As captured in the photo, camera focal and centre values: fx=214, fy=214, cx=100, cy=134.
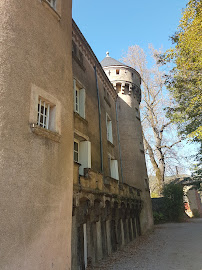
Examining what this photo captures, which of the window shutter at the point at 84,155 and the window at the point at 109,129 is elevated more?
the window at the point at 109,129

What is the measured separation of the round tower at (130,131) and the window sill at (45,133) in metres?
12.7

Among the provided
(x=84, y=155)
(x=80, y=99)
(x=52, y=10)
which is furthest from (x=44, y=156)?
(x=80, y=99)

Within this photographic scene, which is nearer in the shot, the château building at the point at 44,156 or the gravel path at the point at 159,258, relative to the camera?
the château building at the point at 44,156

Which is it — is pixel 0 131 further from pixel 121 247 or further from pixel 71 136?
pixel 121 247

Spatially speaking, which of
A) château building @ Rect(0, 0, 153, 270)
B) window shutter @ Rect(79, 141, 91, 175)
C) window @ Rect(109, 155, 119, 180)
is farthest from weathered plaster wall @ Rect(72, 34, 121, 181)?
window shutter @ Rect(79, 141, 91, 175)

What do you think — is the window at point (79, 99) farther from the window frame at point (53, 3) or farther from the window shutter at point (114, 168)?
the window shutter at point (114, 168)

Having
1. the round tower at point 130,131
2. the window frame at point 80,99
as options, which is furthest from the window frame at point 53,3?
the round tower at point 130,131

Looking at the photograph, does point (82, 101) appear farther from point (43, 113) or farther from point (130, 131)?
point (130, 131)

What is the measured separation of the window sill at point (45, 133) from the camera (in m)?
5.49

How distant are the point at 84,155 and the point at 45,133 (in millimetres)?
4688

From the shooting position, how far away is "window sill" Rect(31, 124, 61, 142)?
549 cm

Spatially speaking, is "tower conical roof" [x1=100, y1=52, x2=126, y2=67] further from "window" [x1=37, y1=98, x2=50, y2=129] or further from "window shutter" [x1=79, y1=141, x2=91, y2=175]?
"window" [x1=37, y1=98, x2=50, y2=129]

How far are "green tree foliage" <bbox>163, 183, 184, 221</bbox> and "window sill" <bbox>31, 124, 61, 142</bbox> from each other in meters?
21.2

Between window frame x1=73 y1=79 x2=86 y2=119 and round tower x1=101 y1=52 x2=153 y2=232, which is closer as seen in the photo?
window frame x1=73 y1=79 x2=86 y2=119
